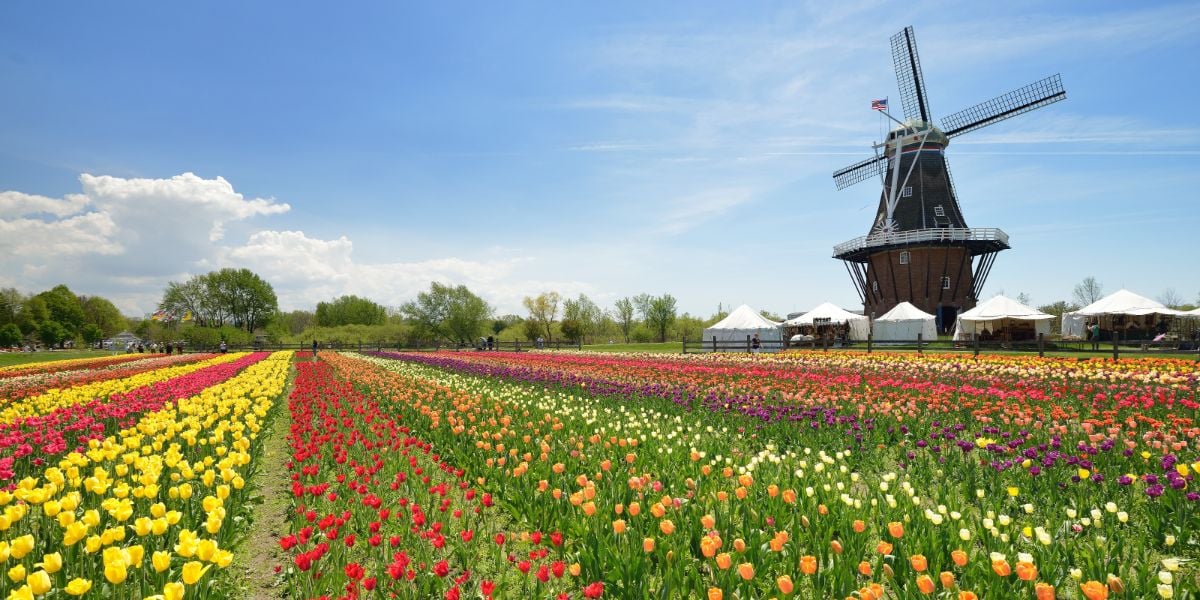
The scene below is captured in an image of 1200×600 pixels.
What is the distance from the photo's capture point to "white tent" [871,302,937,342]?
34812 mm

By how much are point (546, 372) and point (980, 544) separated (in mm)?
13240

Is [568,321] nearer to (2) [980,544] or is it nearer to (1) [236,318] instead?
(1) [236,318]

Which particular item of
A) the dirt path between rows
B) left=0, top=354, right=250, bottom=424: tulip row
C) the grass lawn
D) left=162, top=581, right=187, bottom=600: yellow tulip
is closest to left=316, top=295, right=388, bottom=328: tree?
the grass lawn

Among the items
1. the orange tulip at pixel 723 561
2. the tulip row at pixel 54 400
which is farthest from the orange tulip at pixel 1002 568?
the tulip row at pixel 54 400

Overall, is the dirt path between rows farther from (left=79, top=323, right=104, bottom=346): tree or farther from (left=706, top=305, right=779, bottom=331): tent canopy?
(left=79, top=323, right=104, bottom=346): tree

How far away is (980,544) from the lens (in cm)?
423

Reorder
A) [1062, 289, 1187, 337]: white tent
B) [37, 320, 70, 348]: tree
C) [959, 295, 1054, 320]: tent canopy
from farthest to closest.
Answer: [37, 320, 70, 348]: tree, [959, 295, 1054, 320]: tent canopy, [1062, 289, 1187, 337]: white tent

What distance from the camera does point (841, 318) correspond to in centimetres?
3691

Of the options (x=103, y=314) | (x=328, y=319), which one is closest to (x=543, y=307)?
(x=328, y=319)

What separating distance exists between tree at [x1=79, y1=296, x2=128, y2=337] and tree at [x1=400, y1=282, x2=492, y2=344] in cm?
5222

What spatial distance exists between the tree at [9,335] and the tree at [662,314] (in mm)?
76774

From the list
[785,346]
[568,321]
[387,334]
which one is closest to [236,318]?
[387,334]

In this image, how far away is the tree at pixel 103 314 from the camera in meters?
87.2

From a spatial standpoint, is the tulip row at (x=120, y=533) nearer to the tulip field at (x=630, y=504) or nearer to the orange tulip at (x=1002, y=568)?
the tulip field at (x=630, y=504)
